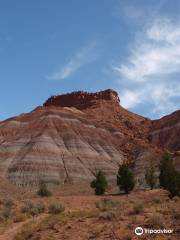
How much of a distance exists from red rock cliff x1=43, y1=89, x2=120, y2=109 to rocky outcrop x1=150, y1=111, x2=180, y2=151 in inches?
→ 1141

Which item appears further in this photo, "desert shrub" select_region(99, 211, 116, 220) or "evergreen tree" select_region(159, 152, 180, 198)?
"evergreen tree" select_region(159, 152, 180, 198)

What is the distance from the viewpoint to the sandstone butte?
311 feet

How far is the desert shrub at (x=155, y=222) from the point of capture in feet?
54.7

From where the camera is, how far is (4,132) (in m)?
119

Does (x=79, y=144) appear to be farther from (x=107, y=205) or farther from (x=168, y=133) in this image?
(x=107, y=205)

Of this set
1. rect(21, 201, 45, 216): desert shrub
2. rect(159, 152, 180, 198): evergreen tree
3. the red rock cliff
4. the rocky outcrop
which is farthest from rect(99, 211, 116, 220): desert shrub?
A: the red rock cliff

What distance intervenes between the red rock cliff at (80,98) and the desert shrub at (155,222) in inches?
5692

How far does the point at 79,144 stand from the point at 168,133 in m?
32.3

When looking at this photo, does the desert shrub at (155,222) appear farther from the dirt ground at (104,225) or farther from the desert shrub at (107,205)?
the desert shrub at (107,205)

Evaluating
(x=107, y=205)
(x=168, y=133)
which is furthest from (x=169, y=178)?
(x=168, y=133)

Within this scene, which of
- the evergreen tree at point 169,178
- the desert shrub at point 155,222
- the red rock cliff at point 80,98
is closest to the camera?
the desert shrub at point 155,222

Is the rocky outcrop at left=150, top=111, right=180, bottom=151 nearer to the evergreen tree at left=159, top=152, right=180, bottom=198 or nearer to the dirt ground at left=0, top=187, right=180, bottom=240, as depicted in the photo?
the evergreen tree at left=159, top=152, right=180, bottom=198

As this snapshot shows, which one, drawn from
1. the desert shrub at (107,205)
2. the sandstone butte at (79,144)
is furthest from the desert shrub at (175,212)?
the sandstone butte at (79,144)

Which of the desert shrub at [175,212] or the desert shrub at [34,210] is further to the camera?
the desert shrub at [34,210]
